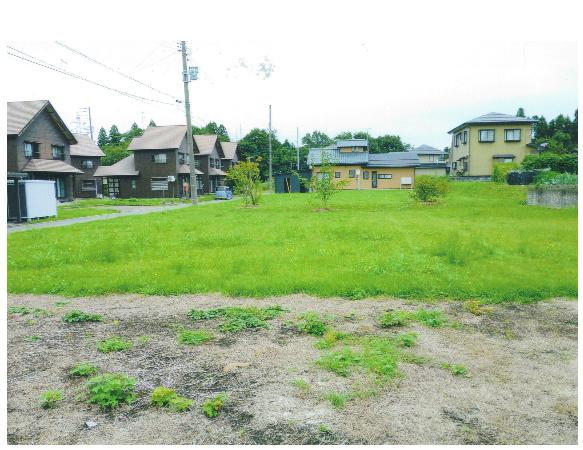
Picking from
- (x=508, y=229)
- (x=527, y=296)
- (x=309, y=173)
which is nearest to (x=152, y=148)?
(x=309, y=173)

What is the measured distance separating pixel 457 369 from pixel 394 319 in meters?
1.26

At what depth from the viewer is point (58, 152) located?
113 ft

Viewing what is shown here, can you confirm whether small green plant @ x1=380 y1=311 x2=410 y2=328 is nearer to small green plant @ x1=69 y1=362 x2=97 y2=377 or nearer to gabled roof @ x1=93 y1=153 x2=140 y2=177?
small green plant @ x1=69 y1=362 x2=97 y2=377

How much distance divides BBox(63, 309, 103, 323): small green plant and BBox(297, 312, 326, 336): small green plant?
7.83 feet

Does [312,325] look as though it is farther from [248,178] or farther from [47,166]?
[47,166]

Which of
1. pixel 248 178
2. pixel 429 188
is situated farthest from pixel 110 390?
pixel 248 178

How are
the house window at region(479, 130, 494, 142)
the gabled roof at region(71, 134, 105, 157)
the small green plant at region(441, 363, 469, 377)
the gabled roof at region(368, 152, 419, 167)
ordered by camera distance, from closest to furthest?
the small green plant at region(441, 363, 469, 377)
the house window at region(479, 130, 494, 142)
the gabled roof at region(71, 134, 105, 157)
the gabled roof at region(368, 152, 419, 167)

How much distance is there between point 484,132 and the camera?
135 ft

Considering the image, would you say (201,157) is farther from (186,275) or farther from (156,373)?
(156,373)

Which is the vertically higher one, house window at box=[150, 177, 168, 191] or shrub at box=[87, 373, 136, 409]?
house window at box=[150, 177, 168, 191]

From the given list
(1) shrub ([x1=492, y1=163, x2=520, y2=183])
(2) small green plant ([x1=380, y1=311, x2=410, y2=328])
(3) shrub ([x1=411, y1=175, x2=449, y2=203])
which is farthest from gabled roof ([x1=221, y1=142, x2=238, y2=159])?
(2) small green plant ([x1=380, y1=311, x2=410, y2=328])

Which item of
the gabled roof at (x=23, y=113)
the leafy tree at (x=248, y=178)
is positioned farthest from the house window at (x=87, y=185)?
the leafy tree at (x=248, y=178)

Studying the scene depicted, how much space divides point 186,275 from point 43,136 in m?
30.7

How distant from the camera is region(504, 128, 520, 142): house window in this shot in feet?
133
